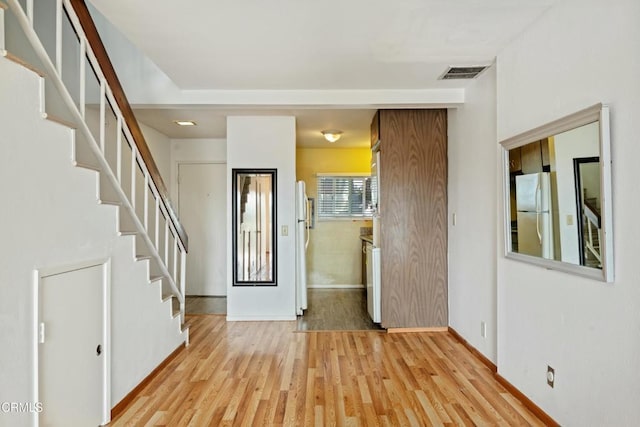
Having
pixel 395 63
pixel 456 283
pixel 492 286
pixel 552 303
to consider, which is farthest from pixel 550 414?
pixel 395 63

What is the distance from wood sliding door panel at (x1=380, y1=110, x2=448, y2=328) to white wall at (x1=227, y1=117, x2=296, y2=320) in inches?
45.5

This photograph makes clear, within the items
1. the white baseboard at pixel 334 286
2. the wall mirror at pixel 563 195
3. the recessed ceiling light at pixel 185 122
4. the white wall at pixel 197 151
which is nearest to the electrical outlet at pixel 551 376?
the wall mirror at pixel 563 195

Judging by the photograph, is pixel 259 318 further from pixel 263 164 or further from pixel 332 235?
pixel 332 235

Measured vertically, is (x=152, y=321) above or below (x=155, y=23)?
below

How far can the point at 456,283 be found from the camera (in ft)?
12.3

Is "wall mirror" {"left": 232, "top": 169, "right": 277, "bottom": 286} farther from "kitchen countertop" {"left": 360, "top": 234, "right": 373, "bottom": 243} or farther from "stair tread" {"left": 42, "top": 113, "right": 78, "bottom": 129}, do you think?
"stair tread" {"left": 42, "top": 113, "right": 78, "bottom": 129}

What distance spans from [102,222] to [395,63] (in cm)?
238

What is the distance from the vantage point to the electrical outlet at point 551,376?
6.93 feet

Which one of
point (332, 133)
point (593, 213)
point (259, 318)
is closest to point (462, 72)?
point (593, 213)

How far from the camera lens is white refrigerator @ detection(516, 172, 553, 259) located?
2154mm

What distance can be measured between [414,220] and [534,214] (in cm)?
170

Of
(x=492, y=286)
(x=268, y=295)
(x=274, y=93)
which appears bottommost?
(x=268, y=295)

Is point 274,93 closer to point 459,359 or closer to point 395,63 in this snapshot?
point 395,63

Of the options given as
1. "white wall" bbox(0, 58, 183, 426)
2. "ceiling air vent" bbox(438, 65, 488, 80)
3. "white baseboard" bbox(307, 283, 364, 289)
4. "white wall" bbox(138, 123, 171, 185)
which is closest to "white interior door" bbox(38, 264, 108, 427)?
"white wall" bbox(0, 58, 183, 426)
